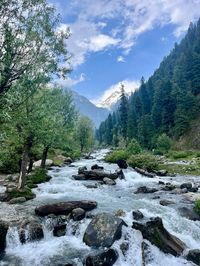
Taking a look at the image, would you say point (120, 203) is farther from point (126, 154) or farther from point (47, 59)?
point (126, 154)

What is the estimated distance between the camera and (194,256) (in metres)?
15.8

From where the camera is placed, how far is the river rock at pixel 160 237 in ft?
53.8

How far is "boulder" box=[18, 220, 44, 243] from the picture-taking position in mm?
17516

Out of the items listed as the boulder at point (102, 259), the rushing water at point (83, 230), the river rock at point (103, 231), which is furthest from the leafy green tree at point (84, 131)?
the boulder at point (102, 259)

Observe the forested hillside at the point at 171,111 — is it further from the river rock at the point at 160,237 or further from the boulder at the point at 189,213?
the river rock at the point at 160,237

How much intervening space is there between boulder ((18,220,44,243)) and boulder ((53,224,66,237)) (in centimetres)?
84

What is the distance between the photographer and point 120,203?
2527 cm

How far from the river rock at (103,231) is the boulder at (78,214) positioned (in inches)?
95.8

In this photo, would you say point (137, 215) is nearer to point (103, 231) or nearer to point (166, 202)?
point (103, 231)

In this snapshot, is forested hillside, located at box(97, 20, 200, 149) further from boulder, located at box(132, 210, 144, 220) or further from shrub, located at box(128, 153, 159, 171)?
boulder, located at box(132, 210, 144, 220)

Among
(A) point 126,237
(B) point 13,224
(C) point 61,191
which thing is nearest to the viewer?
(A) point 126,237

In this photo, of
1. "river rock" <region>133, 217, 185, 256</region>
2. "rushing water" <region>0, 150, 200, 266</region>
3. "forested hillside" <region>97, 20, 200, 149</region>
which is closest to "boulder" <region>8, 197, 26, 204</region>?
"rushing water" <region>0, 150, 200, 266</region>

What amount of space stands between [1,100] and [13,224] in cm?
795

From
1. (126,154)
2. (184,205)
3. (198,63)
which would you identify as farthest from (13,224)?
(198,63)
